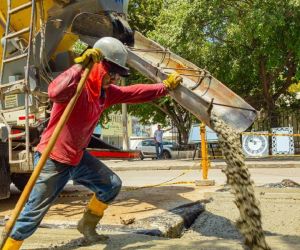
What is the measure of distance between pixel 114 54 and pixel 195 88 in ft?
6.59

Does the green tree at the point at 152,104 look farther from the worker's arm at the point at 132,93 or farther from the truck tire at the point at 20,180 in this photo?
the worker's arm at the point at 132,93

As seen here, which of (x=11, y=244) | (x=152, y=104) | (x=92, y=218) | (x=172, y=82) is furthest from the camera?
(x=152, y=104)

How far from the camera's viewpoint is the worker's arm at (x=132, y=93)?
4723 mm

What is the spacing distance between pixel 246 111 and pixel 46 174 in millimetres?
2575

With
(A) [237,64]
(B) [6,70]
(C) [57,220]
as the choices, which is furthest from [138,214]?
(A) [237,64]

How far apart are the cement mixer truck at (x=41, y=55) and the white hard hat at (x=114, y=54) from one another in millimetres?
1905

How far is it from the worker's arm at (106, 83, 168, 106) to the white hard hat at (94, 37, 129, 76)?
0.30 metres

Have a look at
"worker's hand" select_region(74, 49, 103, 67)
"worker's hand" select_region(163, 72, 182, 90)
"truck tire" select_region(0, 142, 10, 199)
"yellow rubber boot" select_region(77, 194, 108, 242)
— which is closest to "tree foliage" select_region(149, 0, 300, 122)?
"truck tire" select_region(0, 142, 10, 199)

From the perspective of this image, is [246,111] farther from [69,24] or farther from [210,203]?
[69,24]

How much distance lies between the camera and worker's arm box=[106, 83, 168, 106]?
4.72 meters

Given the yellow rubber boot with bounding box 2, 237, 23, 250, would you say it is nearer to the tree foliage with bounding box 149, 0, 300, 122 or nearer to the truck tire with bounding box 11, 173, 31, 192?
A: the truck tire with bounding box 11, 173, 31, 192

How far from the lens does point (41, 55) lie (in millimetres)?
6699

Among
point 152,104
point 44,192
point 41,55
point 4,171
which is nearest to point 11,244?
point 44,192

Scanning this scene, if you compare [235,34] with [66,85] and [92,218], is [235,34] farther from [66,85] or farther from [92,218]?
[66,85]
